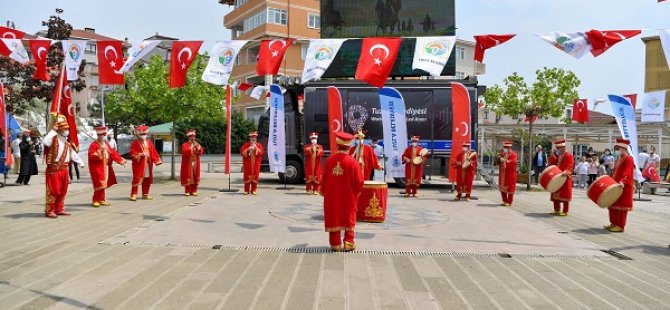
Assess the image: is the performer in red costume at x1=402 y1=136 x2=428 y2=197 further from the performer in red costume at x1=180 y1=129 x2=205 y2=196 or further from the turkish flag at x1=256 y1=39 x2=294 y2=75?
the performer in red costume at x1=180 y1=129 x2=205 y2=196

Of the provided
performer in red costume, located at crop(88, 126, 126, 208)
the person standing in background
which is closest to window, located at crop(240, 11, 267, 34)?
the person standing in background

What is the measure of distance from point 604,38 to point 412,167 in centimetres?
604

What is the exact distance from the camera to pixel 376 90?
61.1ft

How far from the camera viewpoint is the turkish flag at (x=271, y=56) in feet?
41.1

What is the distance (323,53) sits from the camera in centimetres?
1265

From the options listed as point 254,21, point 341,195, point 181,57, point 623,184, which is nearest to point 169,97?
point 181,57

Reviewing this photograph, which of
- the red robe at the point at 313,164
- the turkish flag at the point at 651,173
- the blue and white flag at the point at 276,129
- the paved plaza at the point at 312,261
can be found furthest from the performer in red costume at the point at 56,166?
the turkish flag at the point at 651,173

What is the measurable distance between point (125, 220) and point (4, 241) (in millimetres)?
2336

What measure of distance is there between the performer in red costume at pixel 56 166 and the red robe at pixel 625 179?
395 inches

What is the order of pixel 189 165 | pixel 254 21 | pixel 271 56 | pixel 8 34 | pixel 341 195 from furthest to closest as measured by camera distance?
pixel 254 21 < pixel 189 165 < pixel 8 34 < pixel 271 56 < pixel 341 195

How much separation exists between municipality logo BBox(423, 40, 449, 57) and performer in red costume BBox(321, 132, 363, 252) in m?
6.11

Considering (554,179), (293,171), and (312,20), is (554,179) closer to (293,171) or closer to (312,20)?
(293,171)

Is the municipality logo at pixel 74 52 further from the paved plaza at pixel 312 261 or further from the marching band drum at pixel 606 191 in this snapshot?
the marching band drum at pixel 606 191

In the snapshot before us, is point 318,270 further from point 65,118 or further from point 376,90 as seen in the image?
point 376,90
